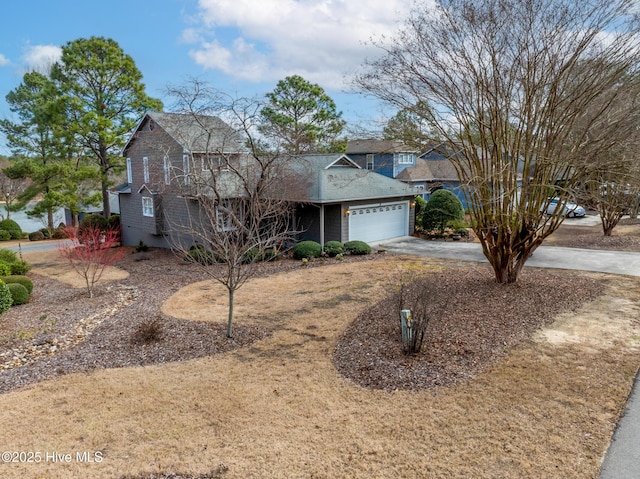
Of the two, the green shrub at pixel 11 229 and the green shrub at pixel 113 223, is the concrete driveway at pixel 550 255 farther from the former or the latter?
the green shrub at pixel 11 229

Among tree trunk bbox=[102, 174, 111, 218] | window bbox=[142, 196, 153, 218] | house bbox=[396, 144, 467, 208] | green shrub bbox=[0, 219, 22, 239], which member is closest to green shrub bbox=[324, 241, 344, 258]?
window bbox=[142, 196, 153, 218]

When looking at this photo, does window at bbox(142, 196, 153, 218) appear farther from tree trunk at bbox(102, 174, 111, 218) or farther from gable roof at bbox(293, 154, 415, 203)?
gable roof at bbox(293, 154, 415, 203)

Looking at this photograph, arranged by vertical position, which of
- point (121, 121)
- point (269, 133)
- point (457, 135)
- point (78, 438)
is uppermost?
point (121, 121)

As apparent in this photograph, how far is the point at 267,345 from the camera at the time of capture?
8148 mm

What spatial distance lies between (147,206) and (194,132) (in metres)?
5.69

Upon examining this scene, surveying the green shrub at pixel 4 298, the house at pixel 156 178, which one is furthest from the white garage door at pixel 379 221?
the green shrub at pixel 4 298

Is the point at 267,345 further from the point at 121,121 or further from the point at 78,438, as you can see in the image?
the point at 121,121

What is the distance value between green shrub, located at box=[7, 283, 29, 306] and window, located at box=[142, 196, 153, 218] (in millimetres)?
9774

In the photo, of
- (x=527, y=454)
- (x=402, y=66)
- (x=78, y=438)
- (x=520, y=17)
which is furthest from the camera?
(x=402, y=66)

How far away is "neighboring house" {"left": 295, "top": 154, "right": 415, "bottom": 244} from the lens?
1864 centimetres

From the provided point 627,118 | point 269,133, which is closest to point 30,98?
point 269,133

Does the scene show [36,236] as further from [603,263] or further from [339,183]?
[603,263]

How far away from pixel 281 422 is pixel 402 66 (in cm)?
813

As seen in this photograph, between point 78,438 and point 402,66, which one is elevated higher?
point 402,66
